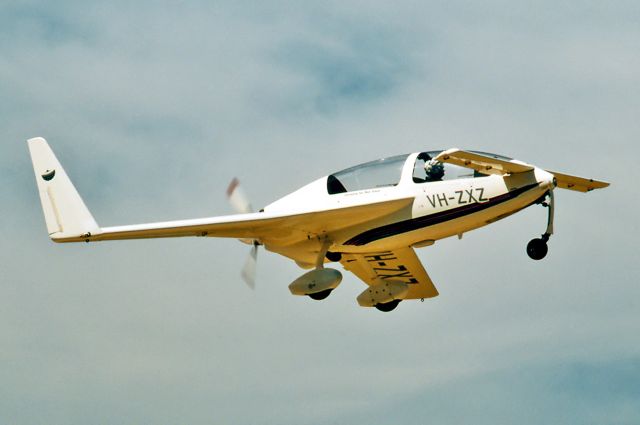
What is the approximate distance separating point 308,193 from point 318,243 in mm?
1532

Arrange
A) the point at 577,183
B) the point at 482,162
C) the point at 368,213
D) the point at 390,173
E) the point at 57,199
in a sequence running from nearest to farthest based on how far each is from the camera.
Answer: the point at 482,162 → the point at 390,173 → the point at 368,213 → the point at 577,183 → the point at 57,199

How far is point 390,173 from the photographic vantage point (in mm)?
30672

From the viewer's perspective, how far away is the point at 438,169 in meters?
30.1

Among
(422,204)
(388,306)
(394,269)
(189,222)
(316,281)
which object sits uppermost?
A: (189,222)

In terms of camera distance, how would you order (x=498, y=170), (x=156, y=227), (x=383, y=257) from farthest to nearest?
(x=383, y=257) < (x=156, y=227) < (x=498, y=170)

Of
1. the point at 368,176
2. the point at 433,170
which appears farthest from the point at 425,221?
the point at 368,176

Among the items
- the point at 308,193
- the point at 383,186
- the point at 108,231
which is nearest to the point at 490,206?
the point at 383,186

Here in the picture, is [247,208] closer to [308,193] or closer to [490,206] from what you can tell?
[308,193]

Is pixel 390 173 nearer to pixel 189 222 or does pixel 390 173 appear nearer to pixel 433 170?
pixel 433 170

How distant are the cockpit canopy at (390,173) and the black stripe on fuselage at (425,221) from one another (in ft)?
2.66

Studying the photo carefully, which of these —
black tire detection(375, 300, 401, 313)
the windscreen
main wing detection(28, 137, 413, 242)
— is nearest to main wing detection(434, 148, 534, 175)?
the windscreen

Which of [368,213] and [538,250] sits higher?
[368,213]

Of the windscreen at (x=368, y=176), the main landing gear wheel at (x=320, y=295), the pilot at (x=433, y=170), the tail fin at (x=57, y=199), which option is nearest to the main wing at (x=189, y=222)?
the tail fin at (x=57, y=199)

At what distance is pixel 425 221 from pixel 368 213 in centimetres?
159
